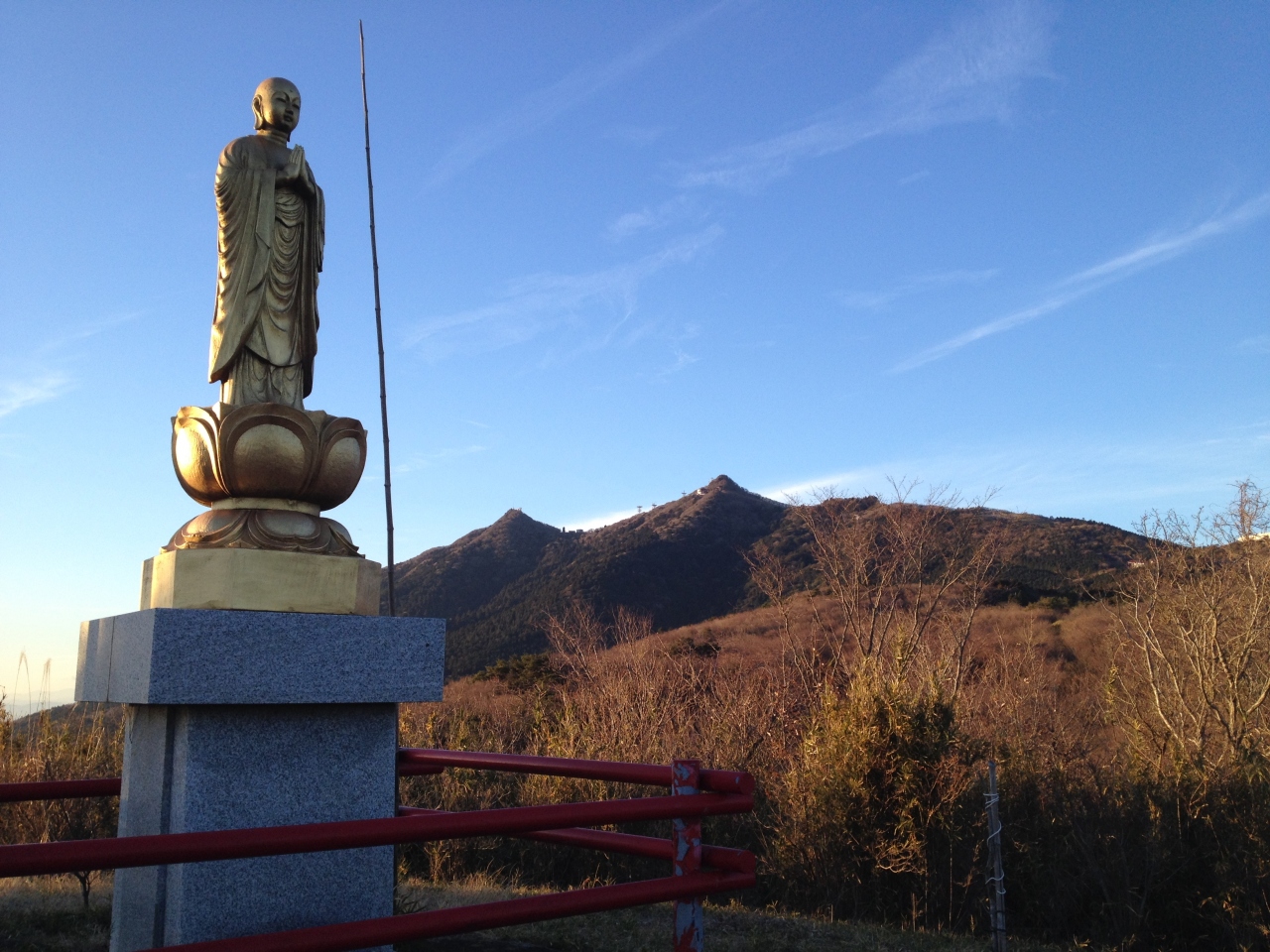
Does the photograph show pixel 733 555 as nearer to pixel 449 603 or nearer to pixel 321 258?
pixel 449 603

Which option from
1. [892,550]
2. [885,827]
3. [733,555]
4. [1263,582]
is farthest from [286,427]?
[733,555]

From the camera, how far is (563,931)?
6.26 metres

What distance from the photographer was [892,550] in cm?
2183

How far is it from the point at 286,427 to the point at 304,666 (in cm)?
94

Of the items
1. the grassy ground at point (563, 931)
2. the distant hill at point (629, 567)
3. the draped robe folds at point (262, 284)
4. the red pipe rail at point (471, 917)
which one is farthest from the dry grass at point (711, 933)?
the distant hill at point (629, 567)

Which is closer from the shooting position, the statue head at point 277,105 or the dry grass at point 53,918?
the statue head at point 277,105

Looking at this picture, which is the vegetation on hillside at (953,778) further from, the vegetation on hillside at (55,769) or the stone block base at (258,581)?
the stone block base at (258,581)

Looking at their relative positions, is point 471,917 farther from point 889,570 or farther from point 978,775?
point 889,570

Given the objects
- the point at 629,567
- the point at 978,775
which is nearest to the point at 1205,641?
the point at 978,775

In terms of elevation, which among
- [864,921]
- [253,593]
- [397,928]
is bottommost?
[864,921]

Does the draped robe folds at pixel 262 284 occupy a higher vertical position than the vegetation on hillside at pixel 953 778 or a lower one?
higher

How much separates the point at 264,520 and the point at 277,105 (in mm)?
1883

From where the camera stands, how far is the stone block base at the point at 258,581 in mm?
3398

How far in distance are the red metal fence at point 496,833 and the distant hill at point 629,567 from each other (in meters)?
35.8
